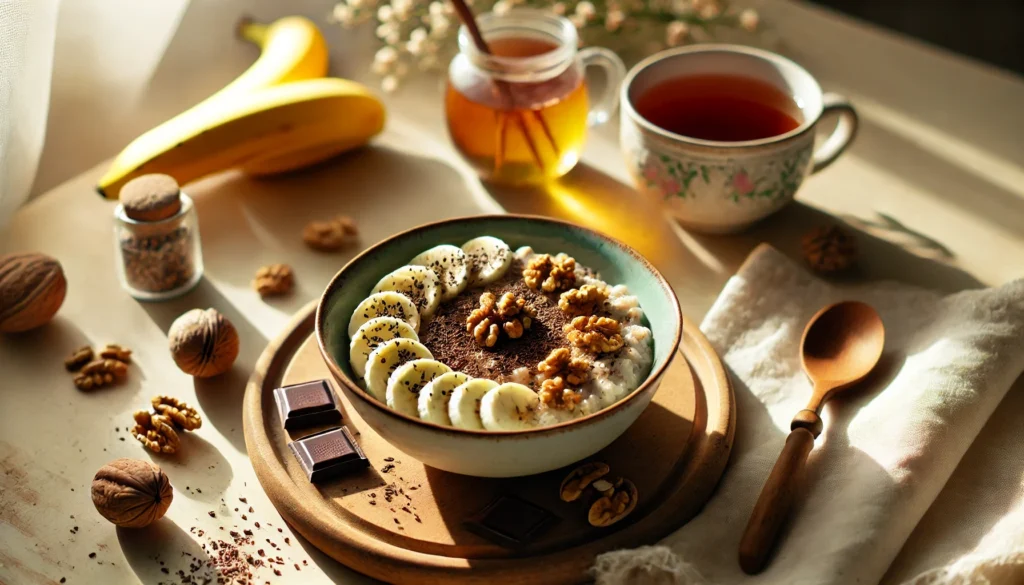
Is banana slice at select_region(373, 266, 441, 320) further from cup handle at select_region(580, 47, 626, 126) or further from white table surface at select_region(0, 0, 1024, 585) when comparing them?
cup handle at select_region(580, 47, 626, 126)

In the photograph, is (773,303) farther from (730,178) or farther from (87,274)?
(87,274)

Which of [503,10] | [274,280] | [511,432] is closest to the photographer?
[511,432]

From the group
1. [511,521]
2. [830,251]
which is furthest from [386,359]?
[830,251]

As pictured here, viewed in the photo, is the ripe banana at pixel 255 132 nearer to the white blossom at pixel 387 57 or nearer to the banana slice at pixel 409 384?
the white blossom at pixel 387 57

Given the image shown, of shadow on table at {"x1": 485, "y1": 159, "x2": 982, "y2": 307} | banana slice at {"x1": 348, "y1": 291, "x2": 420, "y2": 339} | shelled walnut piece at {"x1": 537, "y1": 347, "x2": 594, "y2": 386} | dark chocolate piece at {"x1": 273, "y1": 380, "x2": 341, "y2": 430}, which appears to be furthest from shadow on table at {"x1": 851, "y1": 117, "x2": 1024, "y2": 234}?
dark chocolate piece at {"x1": 273, "y1": 380, "x2": 341, "y2": 430}

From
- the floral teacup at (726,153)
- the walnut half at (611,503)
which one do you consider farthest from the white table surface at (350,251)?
the walnut half at (611,503)

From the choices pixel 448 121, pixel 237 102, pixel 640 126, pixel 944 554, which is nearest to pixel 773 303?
pixel 640 126

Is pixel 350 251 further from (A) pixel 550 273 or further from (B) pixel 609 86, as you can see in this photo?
(B) pixel 609 86
